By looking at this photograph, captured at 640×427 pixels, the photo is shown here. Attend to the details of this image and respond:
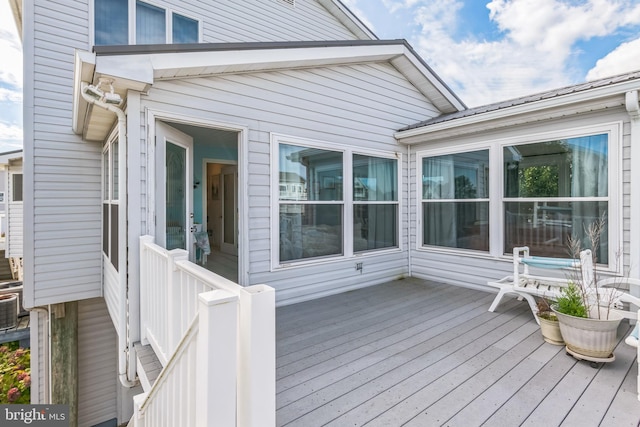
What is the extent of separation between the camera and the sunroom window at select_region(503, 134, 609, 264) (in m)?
3.61

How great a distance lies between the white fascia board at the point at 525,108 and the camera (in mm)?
3188

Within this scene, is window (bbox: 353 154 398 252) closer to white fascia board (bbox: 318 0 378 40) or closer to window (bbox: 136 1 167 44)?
window (bbox: 136 1 167 44)

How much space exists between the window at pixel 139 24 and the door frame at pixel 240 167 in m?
2.93

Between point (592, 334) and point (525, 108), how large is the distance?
2.73 m

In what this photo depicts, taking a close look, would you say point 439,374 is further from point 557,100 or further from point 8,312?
point 8,312

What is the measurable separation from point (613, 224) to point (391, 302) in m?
2.70

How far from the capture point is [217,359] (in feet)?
3.65

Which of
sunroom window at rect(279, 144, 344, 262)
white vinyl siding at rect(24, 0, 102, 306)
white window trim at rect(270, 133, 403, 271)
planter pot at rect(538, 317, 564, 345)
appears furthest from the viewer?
white vinyl siding at rect(24, 0, 102, 306)

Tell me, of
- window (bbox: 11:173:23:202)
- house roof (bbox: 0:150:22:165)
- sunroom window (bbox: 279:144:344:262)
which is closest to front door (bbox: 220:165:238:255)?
sunroom window (bbox: 279:144:344:262)

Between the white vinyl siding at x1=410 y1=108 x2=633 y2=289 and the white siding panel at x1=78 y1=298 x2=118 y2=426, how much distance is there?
6.04m

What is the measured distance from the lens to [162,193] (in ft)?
10.3

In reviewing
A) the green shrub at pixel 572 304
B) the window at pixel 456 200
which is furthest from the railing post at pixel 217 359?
the window at pixel 456 200

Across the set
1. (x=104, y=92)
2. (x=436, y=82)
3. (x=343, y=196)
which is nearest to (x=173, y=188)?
(x=104, y=92)

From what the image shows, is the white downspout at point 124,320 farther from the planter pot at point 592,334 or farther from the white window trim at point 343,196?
the planter pot at point 592,334
